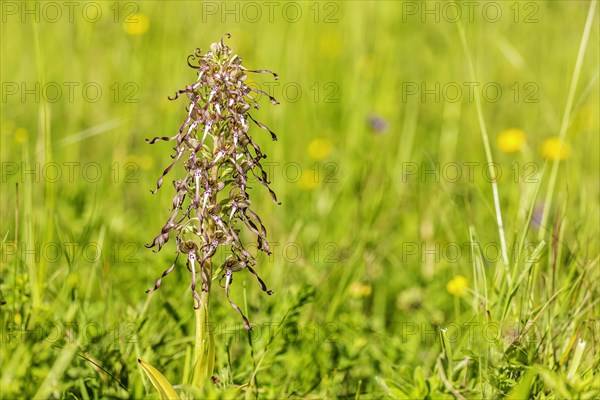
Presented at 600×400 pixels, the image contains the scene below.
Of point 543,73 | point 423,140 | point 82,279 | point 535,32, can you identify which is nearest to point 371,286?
point 82,279

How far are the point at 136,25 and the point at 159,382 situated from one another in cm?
354

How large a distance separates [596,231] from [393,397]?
128 centimetres

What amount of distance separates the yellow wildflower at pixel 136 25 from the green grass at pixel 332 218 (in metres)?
0.13

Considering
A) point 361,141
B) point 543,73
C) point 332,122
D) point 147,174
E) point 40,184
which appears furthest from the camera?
point 543,73

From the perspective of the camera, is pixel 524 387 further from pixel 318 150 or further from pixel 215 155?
pixel 318 150

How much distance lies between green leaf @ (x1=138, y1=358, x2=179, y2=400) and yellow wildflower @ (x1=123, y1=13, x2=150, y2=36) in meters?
3.37

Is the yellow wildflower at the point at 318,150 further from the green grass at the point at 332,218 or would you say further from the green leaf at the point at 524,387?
the green leaf at the point at 524,387

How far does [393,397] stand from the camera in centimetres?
199

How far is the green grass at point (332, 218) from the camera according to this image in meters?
2.13

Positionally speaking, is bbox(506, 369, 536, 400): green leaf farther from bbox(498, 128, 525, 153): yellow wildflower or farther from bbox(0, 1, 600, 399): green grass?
bbox(498, 128, 525, 153): yellow wildflower

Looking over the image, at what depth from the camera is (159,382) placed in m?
1.74

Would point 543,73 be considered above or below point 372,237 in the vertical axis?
above

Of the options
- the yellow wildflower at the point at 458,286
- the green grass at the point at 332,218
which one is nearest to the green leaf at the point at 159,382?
the green grass at the point at 332,218

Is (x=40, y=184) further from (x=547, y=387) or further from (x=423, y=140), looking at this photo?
(x=547, y=387)
